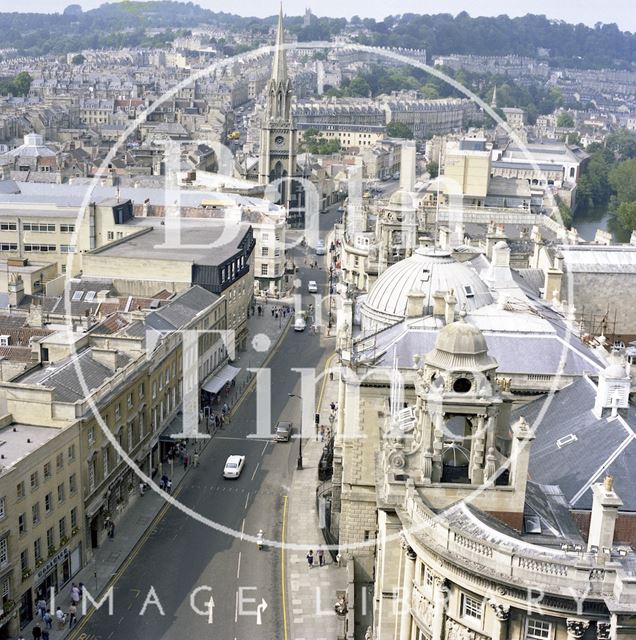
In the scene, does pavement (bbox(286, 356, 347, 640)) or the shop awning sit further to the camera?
the shop awning

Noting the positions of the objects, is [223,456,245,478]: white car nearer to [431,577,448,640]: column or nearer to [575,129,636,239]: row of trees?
[431,577,448,640]: column

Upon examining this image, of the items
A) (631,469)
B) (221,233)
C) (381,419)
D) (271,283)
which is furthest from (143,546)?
(271,283)

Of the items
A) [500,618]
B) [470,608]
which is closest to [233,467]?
[470,608]

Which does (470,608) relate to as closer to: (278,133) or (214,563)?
(214,563)

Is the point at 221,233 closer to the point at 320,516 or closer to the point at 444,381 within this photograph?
the point at 320,516

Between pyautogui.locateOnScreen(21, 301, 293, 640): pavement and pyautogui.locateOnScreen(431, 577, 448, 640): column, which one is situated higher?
pyautogui.locateOnScreen(431, 577, 448, 640): column

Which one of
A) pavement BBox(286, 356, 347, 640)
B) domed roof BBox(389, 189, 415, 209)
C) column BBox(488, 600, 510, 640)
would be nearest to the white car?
pavement BBox(286, 356, 347, 640)

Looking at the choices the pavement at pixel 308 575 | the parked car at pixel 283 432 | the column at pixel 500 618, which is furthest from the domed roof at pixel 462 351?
the parked car at pixel 283 432

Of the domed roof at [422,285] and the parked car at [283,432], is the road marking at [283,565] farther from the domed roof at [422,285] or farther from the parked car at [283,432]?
the domed roof at [422,285]

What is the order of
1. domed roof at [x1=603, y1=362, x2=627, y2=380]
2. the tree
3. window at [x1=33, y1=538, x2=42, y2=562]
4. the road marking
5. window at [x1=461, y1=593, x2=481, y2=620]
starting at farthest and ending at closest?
the tree < the road marking < window at [x1=33, y1=538, x2=42, y2=562] < domed roof at [x1=603, y1=362, x2=627, y2=380] < window at [x1=461, y1=593, x2=481, y2=620]
